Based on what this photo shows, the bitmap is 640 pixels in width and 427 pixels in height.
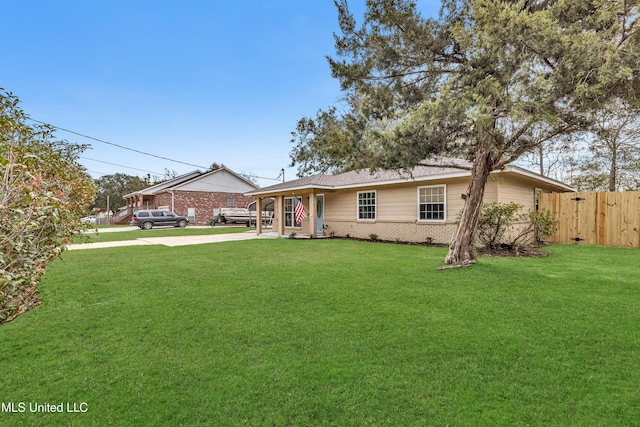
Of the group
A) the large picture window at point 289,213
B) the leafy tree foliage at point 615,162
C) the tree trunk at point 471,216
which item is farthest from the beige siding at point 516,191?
the large picture window at point 289,213

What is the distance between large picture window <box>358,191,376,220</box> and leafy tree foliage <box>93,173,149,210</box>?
47685mm

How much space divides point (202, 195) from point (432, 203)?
84.9ft

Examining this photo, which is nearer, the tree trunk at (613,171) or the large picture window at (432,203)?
the large picture window at (432,203)

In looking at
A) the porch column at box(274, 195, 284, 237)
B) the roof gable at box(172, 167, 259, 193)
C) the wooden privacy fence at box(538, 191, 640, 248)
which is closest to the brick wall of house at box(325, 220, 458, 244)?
the porch column at box(274, 195, 284, 237)

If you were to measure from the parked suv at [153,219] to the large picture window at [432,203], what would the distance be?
21062mm

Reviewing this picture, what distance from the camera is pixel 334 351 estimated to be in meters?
3.11

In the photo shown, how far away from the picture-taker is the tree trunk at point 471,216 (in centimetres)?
732

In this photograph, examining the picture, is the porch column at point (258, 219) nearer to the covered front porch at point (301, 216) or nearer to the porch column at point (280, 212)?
the covered front porch at point (301, 216)

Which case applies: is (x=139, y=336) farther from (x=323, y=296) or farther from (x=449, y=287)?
(x=449, y=287)

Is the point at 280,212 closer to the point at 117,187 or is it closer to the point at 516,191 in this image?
the point at 516,191

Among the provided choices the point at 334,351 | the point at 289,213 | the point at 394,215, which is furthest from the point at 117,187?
the point at 334,351

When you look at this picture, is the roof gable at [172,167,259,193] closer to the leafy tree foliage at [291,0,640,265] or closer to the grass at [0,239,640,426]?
the leafy tree foliage at [291,0,640,265]

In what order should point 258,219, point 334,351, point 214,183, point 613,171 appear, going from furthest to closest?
point 214,183, point 613,171, point 258,219, point 334,351

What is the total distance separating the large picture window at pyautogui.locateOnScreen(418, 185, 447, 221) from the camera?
11578mm
